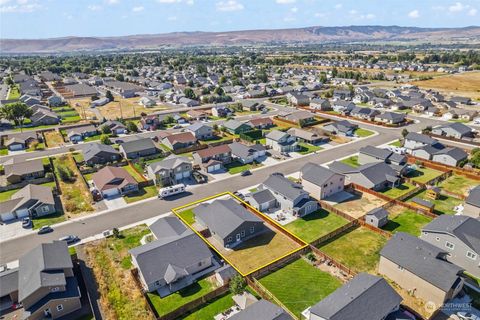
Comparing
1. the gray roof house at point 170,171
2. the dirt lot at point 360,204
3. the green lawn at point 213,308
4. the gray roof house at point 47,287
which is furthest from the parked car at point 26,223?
→ the dirt lot at point 360,204

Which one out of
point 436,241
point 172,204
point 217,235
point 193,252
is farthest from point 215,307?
point 436,241

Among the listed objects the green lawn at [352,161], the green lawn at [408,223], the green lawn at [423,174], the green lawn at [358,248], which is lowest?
the green lawn at [358,248]

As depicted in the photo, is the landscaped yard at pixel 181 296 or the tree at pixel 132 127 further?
the tree at pixel 132 127

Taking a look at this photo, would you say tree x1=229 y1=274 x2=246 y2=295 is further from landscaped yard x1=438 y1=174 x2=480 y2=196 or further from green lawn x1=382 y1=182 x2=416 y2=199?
landscaped yard x1=438 y1=174 x2=480 y2=196

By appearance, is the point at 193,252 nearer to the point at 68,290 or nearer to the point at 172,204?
the point at 68,290

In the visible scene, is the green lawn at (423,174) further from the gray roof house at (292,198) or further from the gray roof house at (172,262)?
the gray roof house at (172,262)

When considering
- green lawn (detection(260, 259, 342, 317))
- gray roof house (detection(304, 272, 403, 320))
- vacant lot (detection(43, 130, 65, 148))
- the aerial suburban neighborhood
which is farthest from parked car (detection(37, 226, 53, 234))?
vacant lot (detection(43, 130, 65, 148))

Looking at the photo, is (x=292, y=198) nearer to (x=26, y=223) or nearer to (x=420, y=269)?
(x=420, y=269)

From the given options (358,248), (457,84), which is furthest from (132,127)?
(457,84)
